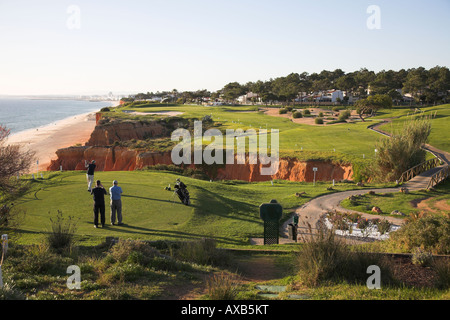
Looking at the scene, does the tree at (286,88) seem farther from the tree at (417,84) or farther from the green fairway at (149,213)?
the green fairway at (149,213)

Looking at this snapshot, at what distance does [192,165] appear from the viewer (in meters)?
47.9

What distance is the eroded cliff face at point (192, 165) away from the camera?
39906mm

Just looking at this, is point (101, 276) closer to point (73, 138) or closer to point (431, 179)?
point (431, 179)

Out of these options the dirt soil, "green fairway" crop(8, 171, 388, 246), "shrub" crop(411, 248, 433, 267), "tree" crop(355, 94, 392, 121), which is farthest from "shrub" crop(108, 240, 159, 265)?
"tree" crop(355, 94, 392, 121)

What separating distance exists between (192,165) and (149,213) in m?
30.8

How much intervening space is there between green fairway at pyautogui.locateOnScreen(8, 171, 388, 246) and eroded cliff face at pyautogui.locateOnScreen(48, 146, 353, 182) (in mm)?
15561

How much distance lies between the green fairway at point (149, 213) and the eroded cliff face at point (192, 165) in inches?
613

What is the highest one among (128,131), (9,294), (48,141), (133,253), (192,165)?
(9,294)

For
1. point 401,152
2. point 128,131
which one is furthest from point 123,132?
point 401,152

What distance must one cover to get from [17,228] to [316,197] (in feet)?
59.4

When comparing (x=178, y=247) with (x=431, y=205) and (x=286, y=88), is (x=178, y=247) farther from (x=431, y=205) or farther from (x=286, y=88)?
(x=286, y=88)

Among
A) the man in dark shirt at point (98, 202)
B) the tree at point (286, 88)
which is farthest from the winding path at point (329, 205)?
the tree at point (286, 88)

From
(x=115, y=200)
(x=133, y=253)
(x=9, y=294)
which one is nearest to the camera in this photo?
(x=9, y=294)

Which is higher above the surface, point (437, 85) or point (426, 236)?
point (437, 85)
